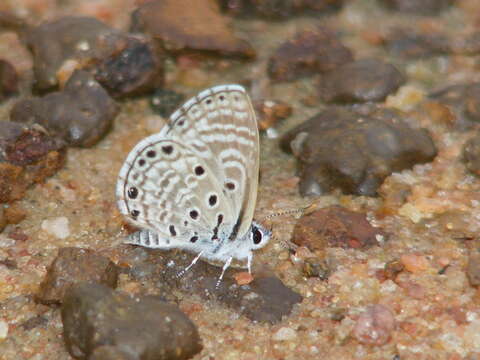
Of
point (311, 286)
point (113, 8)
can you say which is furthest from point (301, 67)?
point (311, 286)

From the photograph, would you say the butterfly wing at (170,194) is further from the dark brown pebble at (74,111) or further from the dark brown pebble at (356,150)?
the dark brown pebble at (74,111)

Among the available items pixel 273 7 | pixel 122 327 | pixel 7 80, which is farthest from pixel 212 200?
pixel 273 7

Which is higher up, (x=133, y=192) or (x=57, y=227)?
(x=133, y=192)

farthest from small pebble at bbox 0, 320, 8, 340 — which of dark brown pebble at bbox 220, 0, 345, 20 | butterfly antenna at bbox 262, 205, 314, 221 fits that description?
dark brown pebble at bbox 220, 0, 345, 20

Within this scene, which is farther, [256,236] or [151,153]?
[256,236]

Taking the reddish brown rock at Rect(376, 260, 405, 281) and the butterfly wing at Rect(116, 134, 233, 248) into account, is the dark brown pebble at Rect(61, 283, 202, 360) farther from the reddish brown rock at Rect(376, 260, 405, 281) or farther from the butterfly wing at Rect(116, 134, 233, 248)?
the reddish brown rock at Rect(376, 260, 405, 281)

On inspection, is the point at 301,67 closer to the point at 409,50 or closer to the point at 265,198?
the point at 409,50

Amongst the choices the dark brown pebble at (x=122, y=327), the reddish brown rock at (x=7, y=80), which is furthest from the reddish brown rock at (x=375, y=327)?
the reddish brown rock at (x=7, y=80)

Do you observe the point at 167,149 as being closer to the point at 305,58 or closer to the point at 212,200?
the point at 212,200
